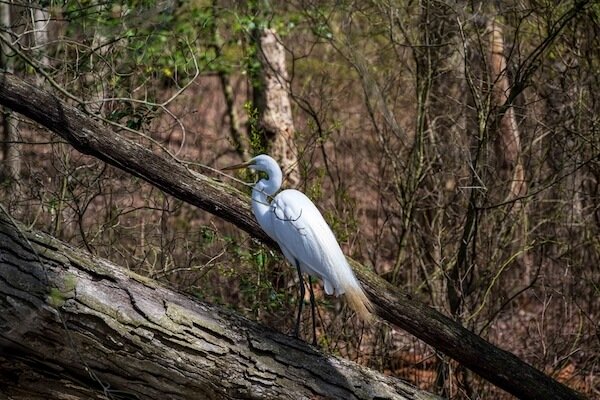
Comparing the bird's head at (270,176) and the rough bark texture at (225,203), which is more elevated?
the bird's head at (270,176)

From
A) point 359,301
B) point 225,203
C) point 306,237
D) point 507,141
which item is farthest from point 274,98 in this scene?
point 359,301

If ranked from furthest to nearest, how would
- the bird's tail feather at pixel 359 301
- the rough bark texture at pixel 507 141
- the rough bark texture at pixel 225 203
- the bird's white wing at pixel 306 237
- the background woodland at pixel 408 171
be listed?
the rough bark texture at pixel 507 141 → the background woodland at pixel 408 171 → the bird's white wing at pixel 306 237 → the bird's tail feather at pixel 359 301 → the rough bark texture at pixel 225 203

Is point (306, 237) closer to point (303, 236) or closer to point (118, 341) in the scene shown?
point (303, 236)

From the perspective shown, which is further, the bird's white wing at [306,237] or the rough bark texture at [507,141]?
the rough bark texture at [507,141]

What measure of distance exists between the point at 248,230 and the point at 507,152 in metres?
3.41

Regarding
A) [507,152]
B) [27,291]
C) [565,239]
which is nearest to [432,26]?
[507,152]

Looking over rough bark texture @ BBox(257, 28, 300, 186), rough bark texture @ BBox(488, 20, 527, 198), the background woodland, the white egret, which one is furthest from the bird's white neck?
rough bark texture @ BBox(257, 28, 300, 186)

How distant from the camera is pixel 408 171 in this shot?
21.8 ft

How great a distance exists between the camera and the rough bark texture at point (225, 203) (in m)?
3.75

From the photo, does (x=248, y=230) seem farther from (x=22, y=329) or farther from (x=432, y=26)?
(x=432, y=26)

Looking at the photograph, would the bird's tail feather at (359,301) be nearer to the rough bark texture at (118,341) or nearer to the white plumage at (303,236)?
the white plumage at (303,236)

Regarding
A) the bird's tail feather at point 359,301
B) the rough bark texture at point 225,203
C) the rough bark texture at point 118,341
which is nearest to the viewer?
the rough bark texture at point 118,341

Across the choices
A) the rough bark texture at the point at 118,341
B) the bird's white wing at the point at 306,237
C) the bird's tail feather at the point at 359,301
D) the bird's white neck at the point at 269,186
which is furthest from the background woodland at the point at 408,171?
the rough bark texture at the point at 118,341

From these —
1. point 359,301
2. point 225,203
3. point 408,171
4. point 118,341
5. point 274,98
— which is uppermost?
point 274,98
